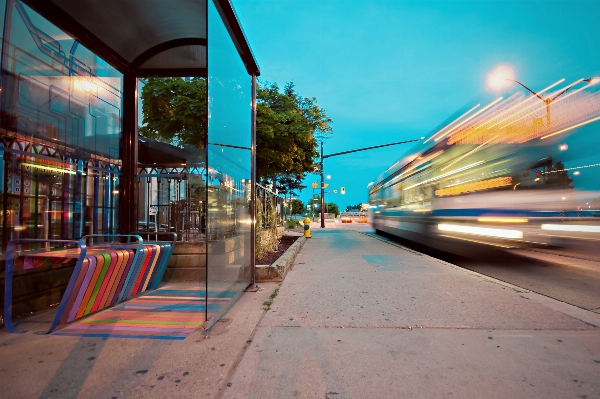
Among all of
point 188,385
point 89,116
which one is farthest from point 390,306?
point 89,116

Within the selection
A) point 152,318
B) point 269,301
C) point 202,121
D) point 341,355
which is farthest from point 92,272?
point 202,121

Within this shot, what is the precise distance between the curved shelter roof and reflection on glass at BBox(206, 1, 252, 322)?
57cm

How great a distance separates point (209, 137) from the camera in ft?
13.5

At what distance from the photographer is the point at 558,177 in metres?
8.38

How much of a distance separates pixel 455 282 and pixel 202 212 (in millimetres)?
5518

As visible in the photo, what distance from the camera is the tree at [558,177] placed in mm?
8320

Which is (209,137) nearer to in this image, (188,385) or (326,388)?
(188,385)

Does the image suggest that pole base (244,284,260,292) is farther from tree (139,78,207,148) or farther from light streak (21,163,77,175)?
tree (139,78,207,148)

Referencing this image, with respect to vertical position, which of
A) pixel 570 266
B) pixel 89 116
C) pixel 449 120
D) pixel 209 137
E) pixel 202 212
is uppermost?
pixel 449 120

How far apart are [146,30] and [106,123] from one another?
5.85ft

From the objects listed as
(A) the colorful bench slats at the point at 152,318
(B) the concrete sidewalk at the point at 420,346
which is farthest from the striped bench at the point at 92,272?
(B) the concrete sidewalk at the point at 420,346

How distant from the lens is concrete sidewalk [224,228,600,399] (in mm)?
2908

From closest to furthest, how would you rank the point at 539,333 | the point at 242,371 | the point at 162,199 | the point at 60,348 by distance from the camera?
the point at 242,371 < the point at 60,348 < the point at 539,333 < the point at 162,199

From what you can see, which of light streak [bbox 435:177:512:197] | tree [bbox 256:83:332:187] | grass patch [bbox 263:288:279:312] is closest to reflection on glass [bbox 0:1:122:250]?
grass patch [bbox 263:288:279:312]
